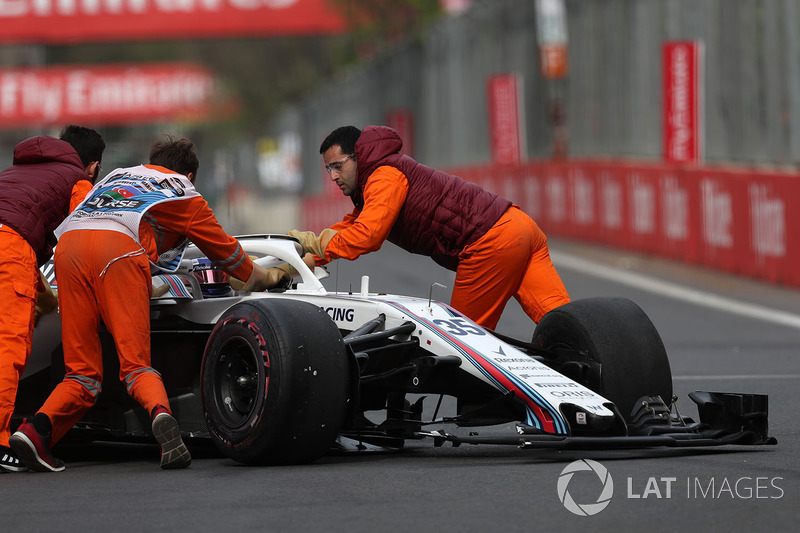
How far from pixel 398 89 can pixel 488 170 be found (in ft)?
55.6

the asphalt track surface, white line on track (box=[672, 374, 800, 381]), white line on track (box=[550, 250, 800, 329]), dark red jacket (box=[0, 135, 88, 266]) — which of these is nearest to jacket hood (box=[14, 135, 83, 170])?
dark red jacket (box=[0, 135, 88, 266])

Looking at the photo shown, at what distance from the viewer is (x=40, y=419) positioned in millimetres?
7711

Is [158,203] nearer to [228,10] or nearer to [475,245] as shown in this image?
[475,245]

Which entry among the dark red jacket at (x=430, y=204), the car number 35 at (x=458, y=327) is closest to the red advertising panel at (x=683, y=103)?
the dark red jacket at (x=430, y=204)

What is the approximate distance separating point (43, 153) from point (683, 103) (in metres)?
15.6

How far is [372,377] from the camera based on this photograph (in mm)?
7656

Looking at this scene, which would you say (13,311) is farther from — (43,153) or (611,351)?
(611,351)

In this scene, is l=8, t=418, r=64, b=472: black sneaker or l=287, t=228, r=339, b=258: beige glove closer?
l=8, t=418, r=64, b=472: black sneaker

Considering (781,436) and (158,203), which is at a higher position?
(158,203)

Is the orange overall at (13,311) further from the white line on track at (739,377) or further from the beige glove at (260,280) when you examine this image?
the white line on track at (739,377)

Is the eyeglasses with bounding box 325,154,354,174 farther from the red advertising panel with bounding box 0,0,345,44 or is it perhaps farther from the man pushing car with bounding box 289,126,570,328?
the red advertising panel with bounding box 0,0,345,44

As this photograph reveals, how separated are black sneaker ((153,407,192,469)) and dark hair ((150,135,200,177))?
1.34 metres

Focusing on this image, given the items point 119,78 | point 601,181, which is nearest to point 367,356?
point 601,181

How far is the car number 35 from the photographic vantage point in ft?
25.2
